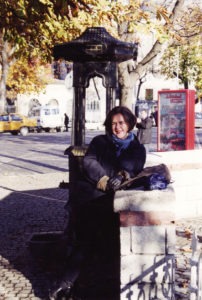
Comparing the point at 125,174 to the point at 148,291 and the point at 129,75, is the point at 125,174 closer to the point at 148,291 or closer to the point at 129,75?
the point at 148,291

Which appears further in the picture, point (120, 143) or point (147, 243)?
point (120, 143)

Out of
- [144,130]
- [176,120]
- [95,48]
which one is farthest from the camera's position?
[144,130]

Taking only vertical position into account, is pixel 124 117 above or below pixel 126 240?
above

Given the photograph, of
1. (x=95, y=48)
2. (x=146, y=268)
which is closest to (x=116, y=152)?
(x=146, y=268)

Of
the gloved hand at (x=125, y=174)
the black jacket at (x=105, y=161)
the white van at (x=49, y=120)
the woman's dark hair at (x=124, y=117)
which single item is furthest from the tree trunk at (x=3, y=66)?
the gloved hand at (x=125, y=174)

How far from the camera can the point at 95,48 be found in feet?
20.6

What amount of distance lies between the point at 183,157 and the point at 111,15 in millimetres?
5451

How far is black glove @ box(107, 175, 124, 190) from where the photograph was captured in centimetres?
453

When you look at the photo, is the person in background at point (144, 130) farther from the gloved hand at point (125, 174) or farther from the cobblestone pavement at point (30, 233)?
the gloved hand at point (125, 174)

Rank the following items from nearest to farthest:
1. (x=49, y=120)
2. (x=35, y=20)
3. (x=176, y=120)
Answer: (x=35, y=20)
(x=176, y=120)
(x=49, y=120)

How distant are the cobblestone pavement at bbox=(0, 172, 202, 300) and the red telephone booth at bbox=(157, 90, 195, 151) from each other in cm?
324

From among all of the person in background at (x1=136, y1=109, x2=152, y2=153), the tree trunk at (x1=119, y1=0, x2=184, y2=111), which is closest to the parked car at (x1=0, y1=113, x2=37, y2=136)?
the person in background at (x1=136, y1=109, x2=152, y2=153)

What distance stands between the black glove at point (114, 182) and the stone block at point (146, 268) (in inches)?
26.4

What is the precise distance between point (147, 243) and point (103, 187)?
2.48ft
